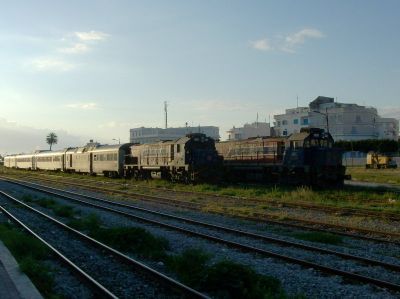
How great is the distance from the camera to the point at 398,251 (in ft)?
37.0

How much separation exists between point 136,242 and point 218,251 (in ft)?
6.52

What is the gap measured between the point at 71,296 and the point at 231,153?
1123 inches

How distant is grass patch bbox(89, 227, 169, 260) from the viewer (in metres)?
11.0

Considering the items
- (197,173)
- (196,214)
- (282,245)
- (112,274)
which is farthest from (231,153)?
(112,274)

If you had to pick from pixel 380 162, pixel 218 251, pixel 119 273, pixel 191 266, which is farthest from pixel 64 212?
pixel 380 162

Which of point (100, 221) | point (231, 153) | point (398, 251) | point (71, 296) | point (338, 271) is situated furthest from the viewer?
point (231, 153)

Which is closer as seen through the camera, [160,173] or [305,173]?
[305,173]

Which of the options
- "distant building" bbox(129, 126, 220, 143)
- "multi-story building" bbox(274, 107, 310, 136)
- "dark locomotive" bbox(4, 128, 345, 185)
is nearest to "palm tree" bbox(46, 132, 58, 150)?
"distant building" bbox(129, 126, 220, 143)

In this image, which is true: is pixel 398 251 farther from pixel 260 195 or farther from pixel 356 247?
pixel 260 195

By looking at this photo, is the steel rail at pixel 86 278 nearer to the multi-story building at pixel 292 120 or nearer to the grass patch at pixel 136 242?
the grass patch at pixel 136 242

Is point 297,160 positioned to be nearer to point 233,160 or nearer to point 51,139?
point 233,160

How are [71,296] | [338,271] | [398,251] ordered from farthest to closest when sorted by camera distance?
[398,251], [338,271], [71,296]

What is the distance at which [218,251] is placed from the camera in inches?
443

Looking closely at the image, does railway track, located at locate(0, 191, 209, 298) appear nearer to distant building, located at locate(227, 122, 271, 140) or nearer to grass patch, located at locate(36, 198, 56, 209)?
grass patch, located at locate(36, 198, 56, 209)
